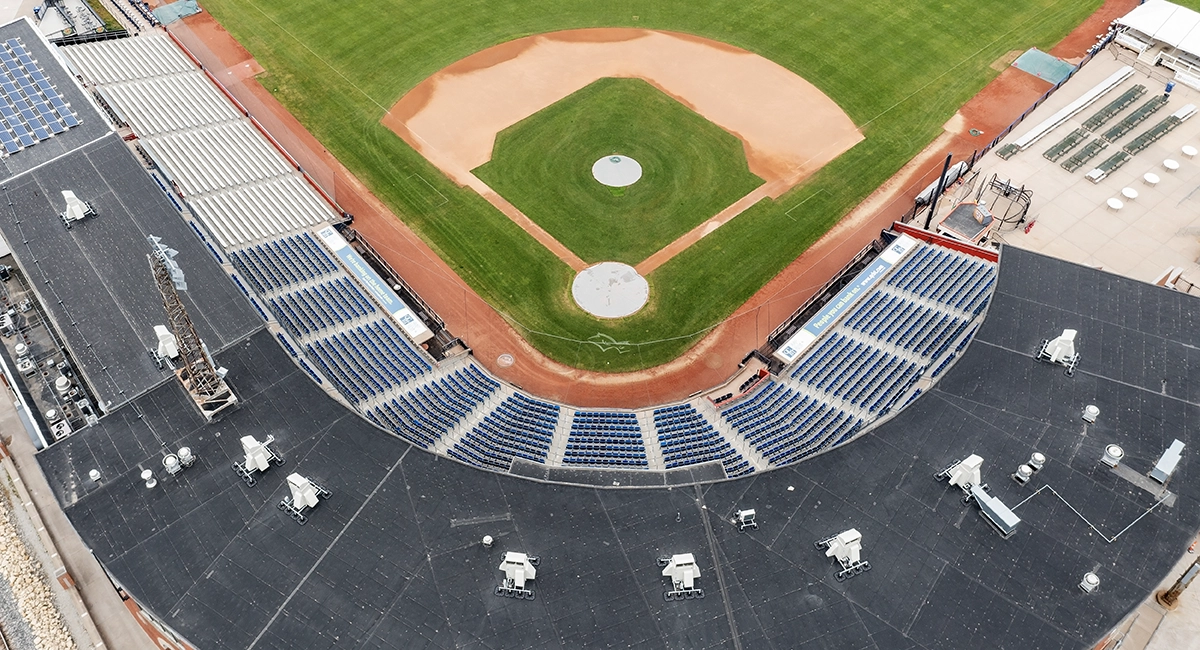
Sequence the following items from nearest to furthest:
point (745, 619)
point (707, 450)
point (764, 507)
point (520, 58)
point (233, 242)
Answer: point (745, 619)
point (764, 507)
point (707, 450)
point (233, 242)
point (520, 58)

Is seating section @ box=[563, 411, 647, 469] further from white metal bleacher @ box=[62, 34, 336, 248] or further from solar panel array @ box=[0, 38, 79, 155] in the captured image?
solar panel array @ box=[0, 38, 79, 155]

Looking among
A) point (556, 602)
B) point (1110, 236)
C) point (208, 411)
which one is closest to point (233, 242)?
point (208, 411)

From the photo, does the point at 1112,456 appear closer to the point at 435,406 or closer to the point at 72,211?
the point at 435,406

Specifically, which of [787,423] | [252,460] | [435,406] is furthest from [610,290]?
[252,460]

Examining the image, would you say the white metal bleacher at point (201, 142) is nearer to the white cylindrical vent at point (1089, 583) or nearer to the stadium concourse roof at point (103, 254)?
the stadium concourse roof at point (103, 254)

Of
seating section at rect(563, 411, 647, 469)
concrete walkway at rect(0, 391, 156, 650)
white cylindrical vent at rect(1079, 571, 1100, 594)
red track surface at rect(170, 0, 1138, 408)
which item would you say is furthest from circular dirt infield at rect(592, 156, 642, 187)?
concrete walkway at rect(0, 391, 156, 650)

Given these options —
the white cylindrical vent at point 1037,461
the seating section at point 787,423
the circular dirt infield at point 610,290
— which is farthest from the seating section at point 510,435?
the white cylindrical vent at point 1037,461

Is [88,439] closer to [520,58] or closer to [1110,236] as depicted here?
[520,58]
